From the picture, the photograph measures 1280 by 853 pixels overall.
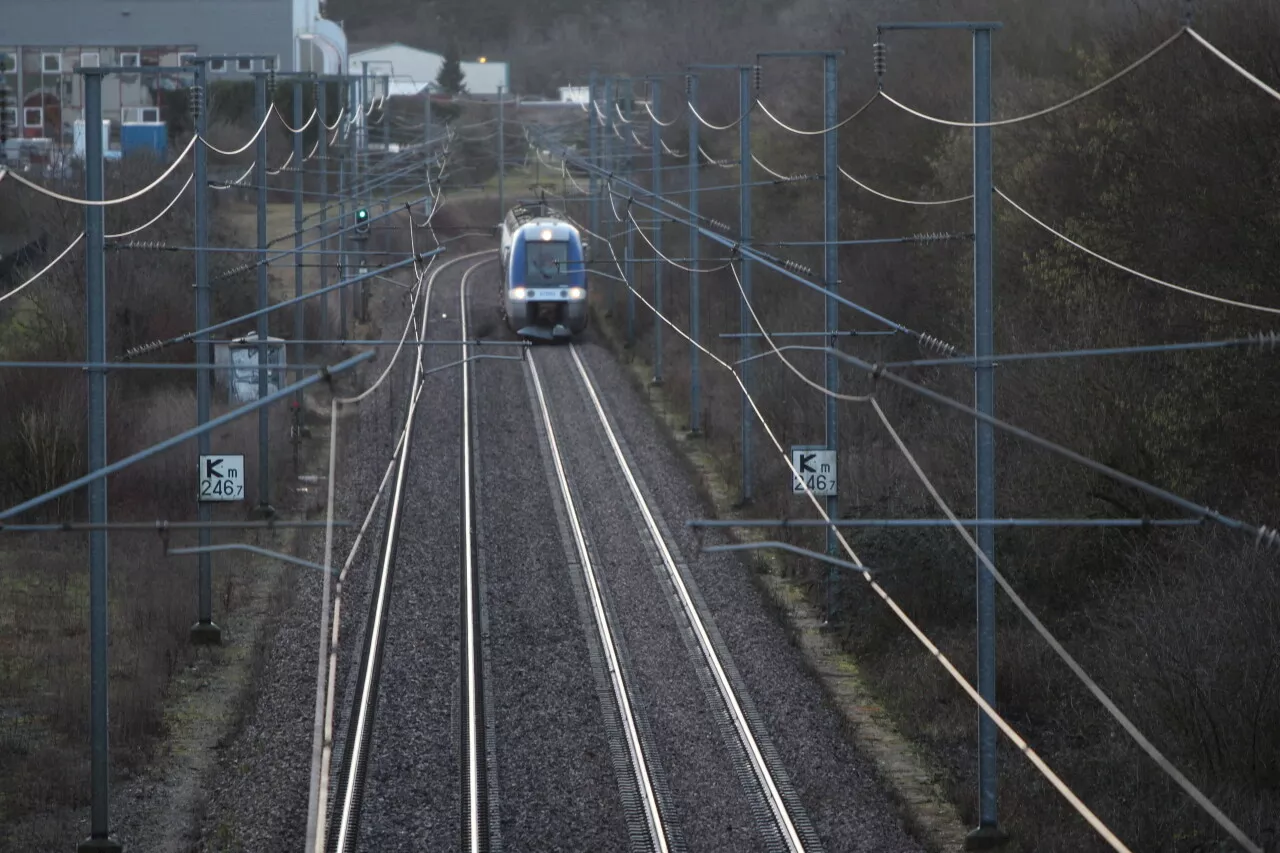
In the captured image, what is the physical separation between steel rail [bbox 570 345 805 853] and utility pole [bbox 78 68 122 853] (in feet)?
15.8

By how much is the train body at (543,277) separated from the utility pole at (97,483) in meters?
20.4

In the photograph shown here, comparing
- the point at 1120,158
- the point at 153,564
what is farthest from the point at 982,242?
the point at 153,564

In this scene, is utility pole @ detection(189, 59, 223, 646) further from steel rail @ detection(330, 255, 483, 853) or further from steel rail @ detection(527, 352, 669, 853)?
steel rail @ detection(527, 352, 669, 853)

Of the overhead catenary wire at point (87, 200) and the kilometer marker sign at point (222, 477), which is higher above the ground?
the overhead catenary wire at point (87, 200)

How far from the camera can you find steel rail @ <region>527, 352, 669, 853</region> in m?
12.1

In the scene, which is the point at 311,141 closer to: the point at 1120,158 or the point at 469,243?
the point at 469,243

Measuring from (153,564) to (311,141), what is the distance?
158 ft

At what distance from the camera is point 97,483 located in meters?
12.1

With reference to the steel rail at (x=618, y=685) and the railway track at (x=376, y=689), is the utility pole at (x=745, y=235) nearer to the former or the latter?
the steel rail at (x=618, y=685)

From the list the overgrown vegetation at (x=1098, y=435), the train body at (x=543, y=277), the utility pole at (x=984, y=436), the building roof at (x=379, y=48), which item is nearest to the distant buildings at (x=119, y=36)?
the train body at (x=543, y=277)

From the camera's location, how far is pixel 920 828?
1209cm

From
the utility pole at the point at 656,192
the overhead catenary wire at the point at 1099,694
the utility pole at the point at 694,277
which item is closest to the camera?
the overhead catenary wire at the point at 1099,694

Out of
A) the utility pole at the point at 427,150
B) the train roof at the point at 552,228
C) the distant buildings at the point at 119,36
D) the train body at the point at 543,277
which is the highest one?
the distant buildings at the point at 119,36

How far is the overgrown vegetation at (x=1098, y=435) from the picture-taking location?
12.1 meters
